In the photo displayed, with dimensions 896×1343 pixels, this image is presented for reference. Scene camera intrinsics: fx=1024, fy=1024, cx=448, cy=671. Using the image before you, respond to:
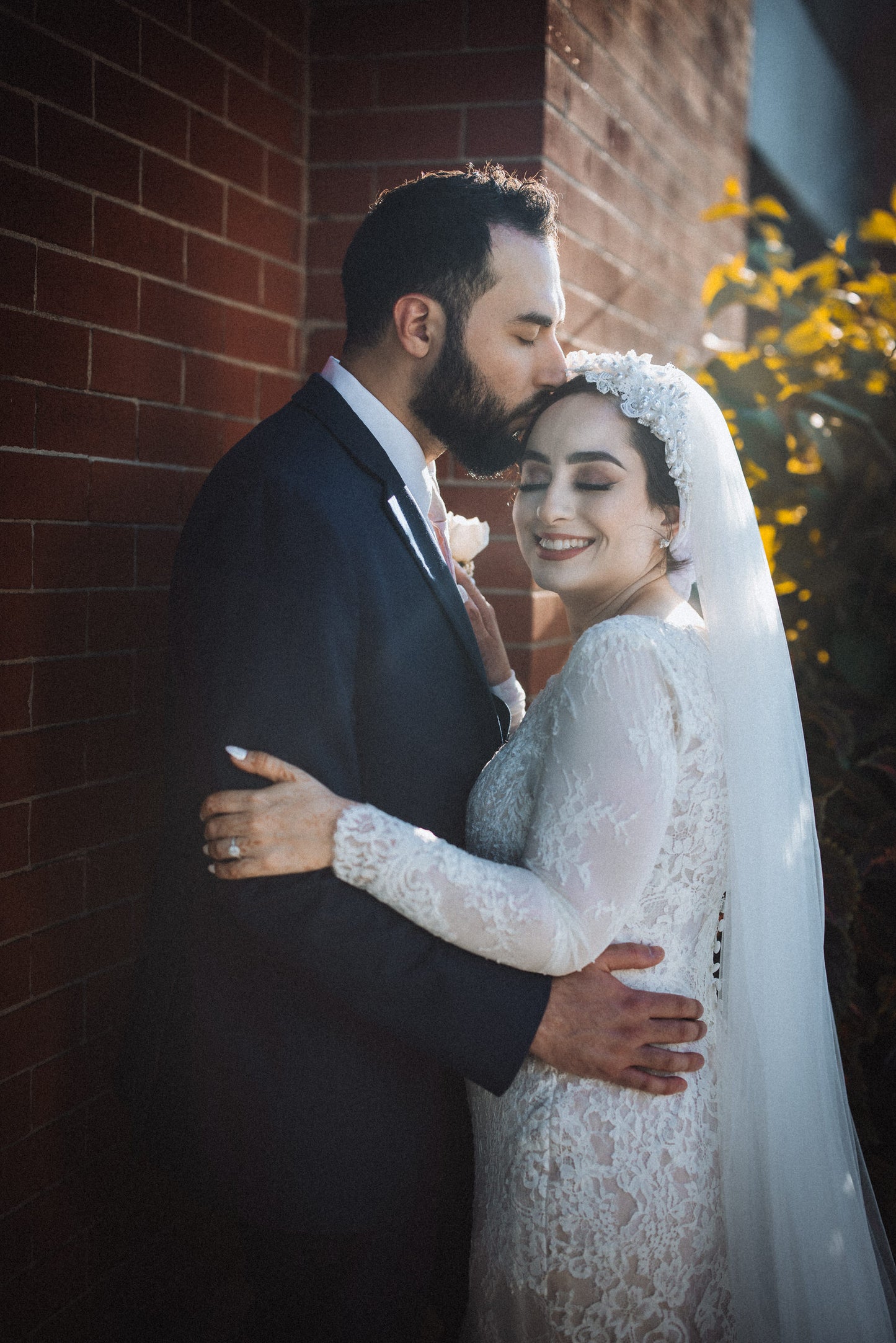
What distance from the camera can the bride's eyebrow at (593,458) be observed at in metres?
1.83

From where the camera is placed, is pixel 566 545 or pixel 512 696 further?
pixel 512 696

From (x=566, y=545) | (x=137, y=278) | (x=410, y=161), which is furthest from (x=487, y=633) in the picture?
(x=410, y=161)

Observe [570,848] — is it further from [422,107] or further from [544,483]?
[422,107]

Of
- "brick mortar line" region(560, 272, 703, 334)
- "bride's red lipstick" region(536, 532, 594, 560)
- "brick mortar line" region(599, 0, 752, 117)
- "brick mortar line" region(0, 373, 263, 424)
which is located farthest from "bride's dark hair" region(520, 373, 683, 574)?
"brick mortar line" region(599, 0, 752, 117)

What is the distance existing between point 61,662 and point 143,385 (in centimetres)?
63

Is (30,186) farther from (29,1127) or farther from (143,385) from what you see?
(29,1127)

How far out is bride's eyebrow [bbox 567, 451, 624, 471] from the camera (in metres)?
1.83

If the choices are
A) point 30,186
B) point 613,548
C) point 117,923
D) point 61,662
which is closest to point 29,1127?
point 117,923

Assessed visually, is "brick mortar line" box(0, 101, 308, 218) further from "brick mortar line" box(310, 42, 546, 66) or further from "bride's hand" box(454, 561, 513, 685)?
"bride's hand" box(454, 561, 513, 685)

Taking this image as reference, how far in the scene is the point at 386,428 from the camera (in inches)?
77.9

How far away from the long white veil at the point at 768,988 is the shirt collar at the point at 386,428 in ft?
1.25

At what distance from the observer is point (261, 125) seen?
254cm

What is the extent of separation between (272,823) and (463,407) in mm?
928

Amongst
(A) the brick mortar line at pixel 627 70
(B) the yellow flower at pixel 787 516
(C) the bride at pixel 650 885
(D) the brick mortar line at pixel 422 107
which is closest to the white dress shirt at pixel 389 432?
(C) the bride at pixel 650 885
